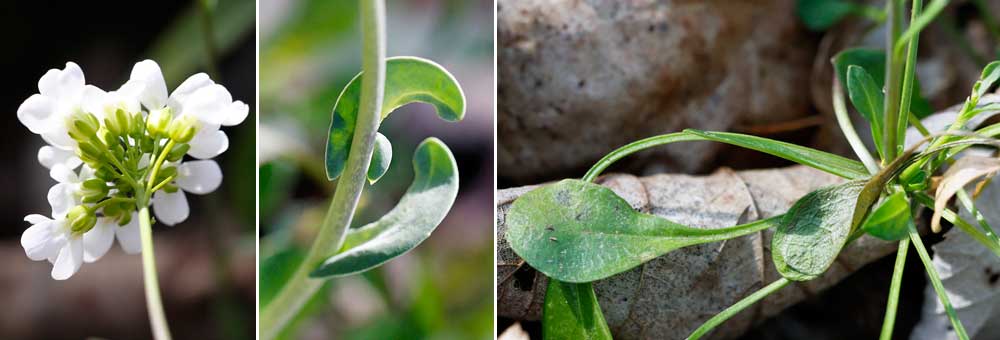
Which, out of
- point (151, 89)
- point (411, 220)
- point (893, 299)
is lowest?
point (893, 299)

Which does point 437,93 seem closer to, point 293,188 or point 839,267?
point 293,188

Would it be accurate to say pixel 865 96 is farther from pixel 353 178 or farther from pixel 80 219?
pixel 80 219

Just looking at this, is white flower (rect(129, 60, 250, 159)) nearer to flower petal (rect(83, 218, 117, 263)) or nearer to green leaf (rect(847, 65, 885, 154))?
flower petal (rect(83, 218, 117, 263))

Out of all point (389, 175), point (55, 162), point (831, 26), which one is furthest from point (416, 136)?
point (831, 26)

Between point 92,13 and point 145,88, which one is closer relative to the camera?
point 145,88

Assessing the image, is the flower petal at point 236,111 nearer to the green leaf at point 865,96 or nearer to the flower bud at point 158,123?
the flower bud at point 158,123

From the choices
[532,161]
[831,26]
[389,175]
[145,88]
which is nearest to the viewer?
[145,88]

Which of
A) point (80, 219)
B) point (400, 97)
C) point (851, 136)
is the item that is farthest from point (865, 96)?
point (80, 219)
